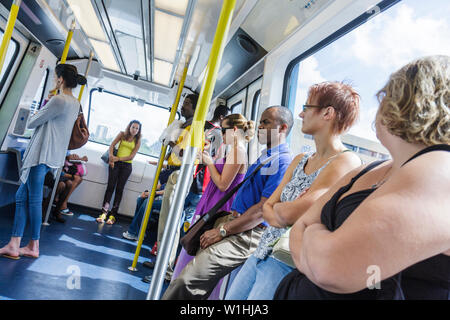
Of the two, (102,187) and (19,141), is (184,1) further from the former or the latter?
(102,187)

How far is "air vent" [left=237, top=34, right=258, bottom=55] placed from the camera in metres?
3.45

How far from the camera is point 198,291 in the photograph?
1.62m

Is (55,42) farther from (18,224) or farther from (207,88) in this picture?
(207,88)

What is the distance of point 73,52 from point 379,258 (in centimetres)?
604

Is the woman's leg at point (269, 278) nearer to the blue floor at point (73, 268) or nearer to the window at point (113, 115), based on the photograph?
the blue floor at point (73, 268)

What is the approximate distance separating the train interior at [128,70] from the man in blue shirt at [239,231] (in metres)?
0.55

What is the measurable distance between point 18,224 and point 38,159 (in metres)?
0.61

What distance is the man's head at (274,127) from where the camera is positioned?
6.48ft

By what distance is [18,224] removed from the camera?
269cm

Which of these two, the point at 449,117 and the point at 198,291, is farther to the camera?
the point at 198,291

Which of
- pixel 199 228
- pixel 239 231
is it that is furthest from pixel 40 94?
pixel 239 231

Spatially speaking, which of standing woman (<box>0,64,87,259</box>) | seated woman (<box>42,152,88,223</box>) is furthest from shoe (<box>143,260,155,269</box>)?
seated woman (<box>42,152,88,223</box>)

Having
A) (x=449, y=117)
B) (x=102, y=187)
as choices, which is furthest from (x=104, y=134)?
(x=449, y=117)

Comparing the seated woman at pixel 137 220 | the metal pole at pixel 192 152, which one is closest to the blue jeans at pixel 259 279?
the metal pole at pixel 192 152
